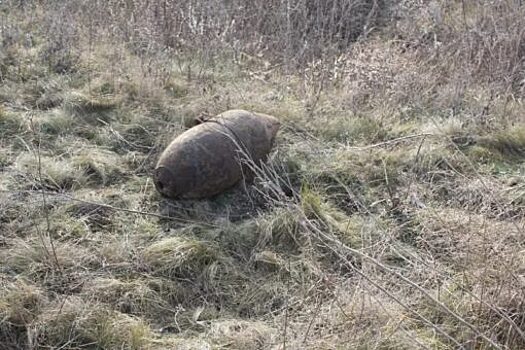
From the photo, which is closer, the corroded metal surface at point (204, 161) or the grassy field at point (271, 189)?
the grassy field at point (271, 189)

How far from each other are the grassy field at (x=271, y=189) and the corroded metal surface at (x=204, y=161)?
0.40 feet

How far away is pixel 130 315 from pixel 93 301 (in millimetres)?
191

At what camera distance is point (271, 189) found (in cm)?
292

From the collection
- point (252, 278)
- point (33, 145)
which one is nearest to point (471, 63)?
point (252, 278)

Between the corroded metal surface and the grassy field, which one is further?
the corroded metal surface

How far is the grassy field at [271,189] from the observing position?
2881mm

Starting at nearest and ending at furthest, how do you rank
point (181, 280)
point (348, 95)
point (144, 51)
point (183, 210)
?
point (181, 280) < point (183, 210) < point (348, 95) < point (144, 51)

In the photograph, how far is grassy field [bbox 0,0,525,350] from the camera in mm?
2881

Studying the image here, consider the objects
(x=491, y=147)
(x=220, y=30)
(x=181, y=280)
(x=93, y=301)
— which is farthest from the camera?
(x=220, y=30)

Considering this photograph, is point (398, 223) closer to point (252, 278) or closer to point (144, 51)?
point (252, 278)

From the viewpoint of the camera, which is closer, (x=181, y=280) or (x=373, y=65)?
(x=181, y=280)

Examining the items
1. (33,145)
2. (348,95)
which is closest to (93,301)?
(33,145)

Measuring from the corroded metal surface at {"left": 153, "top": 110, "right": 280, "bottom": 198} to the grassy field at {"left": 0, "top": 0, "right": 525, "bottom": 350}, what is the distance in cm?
12

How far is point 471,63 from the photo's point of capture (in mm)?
5707
